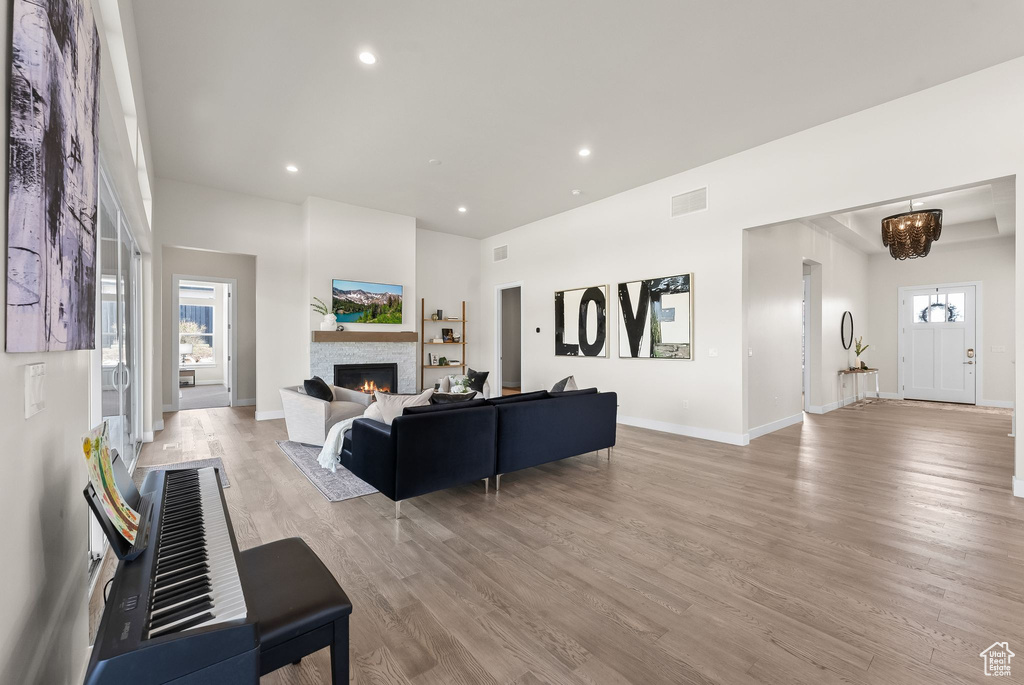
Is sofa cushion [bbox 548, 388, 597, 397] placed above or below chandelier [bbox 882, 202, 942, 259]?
below

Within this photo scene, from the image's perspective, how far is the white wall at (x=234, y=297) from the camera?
24.4ft

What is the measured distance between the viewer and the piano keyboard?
0.84 meters

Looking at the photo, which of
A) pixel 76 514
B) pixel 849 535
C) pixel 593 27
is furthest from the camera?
pixel 593 27

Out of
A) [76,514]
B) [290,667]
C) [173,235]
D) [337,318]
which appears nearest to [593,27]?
[76,514]

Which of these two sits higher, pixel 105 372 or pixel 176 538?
pixel 105 372

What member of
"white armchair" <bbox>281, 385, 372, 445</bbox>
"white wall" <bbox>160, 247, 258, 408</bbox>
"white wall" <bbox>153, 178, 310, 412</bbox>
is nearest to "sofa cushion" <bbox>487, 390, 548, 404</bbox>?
"white armchair" <bbox>281, 385, 372, 445</bbox>

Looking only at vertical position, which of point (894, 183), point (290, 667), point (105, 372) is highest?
point (894, 183)

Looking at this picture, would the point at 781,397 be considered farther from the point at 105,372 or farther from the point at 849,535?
the point at 105,372

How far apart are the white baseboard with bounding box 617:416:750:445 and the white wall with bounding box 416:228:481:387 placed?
11.5 feet

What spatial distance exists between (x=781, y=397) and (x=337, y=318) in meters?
6.58

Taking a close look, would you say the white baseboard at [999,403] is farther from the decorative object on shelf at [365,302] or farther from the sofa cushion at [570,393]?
the decorative object on shelf at [365,302]

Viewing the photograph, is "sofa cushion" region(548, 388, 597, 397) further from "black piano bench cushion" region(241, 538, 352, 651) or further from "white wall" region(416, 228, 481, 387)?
"white wall" region(416, 228, 481, 387)

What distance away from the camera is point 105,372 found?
294cm

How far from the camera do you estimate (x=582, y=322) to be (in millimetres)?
6953
